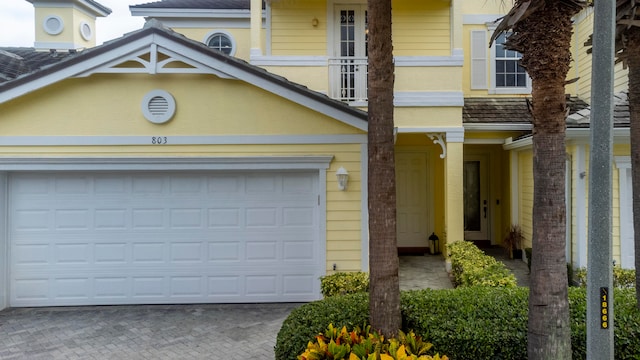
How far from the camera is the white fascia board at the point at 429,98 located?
8.75 meters

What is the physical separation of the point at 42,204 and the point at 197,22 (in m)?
7.72

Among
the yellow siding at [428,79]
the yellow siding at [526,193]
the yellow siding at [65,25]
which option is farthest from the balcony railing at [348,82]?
the yellow siding at [65,25]

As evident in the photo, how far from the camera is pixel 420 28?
1034 centimetres

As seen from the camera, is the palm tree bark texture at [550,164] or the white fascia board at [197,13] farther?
the white fascia board at [197,13]

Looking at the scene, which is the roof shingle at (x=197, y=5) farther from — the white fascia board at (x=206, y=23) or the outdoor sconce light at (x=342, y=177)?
the outdoor sconce light at (x=342, y=177)

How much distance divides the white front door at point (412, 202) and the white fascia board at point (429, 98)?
8.19 feet

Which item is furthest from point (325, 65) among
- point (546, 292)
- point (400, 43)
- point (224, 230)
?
point (546, 292)

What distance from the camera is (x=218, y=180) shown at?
7.38m

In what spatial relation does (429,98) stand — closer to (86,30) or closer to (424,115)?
(424,115)

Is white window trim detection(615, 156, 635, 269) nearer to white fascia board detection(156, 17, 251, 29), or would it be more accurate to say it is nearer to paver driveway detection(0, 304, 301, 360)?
paver driveway detection(0, 304, 301, 360)

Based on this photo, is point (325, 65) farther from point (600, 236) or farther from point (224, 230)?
point (600, 236)

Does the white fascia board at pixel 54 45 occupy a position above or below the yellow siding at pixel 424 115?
above

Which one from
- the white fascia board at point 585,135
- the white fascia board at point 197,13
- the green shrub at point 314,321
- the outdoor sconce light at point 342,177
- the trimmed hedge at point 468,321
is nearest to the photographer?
the trimmed hedge at point 468,321

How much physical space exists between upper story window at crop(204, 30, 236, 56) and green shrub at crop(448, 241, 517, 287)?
900 cm
